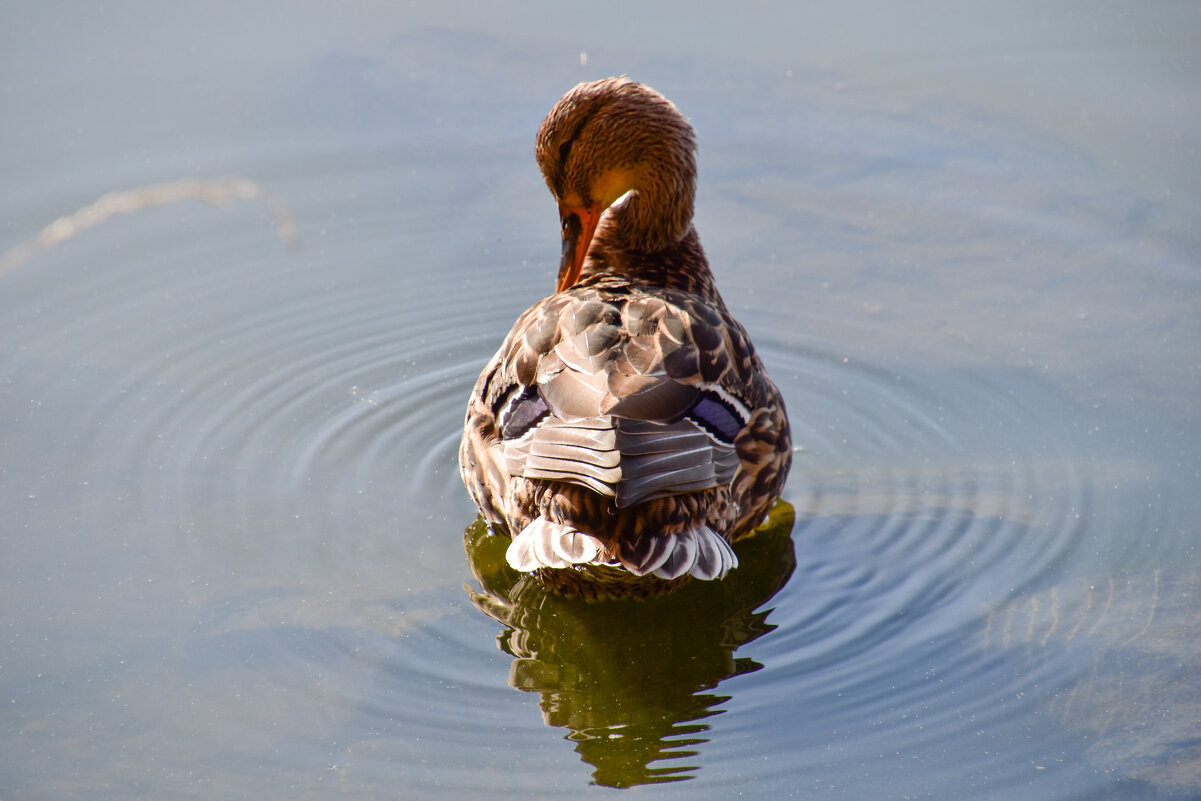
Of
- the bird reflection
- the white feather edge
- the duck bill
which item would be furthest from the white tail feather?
the duck bill

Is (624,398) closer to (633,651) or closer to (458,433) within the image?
(633,651)

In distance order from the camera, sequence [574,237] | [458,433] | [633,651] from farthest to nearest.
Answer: [458,433] < [574,237] < [633,651]

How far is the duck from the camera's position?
13.1 ft

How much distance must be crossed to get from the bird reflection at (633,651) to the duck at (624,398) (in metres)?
0.11

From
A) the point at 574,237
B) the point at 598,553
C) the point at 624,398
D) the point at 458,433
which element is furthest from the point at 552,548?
the point at 574,237

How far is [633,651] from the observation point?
4.34 meters

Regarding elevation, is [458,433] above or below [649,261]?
below

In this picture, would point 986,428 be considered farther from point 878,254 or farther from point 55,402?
point 55,402

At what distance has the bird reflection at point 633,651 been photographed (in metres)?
3.91

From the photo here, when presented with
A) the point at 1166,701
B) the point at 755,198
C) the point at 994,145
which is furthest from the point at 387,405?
the point at 994,145

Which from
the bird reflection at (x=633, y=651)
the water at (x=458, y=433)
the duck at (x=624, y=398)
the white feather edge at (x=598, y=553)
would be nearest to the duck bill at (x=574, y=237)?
the duck at (x=624, y=398)

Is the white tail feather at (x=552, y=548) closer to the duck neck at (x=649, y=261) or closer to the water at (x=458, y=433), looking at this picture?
the water at (x=458, y=433)

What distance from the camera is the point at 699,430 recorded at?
4.17m

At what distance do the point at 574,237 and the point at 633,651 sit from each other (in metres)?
1.74
